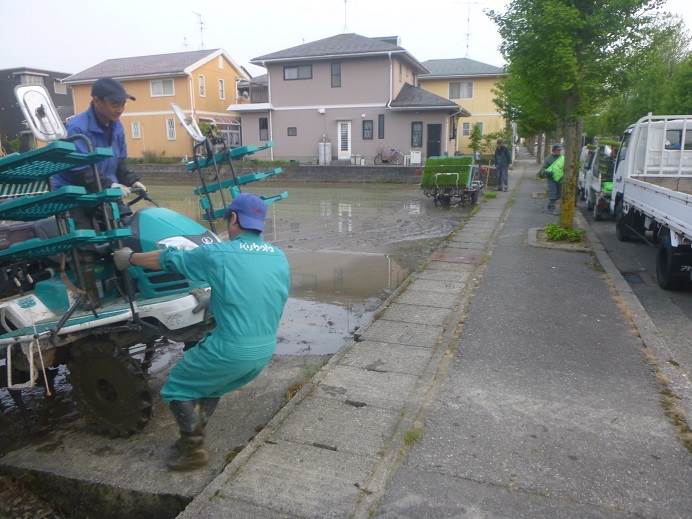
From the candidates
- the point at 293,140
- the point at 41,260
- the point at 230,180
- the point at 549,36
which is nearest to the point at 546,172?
the point at 549,36

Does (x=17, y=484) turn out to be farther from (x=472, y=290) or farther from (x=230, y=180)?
(x=472, y=290)

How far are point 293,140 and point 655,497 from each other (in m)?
29.3

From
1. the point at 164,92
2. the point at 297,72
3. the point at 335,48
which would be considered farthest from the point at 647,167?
the point at 164,92

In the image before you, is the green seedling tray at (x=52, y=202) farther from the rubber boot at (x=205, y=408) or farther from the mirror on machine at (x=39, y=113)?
the rubber boot at (x=205, y=408)

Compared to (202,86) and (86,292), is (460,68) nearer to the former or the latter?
(202,86)

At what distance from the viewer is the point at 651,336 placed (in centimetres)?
547

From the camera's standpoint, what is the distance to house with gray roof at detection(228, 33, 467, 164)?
28062 mm

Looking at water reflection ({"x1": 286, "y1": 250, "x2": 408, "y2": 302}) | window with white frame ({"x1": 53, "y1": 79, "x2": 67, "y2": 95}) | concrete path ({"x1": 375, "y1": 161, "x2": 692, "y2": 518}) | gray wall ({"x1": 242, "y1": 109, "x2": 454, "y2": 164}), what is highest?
window with white frame ({"x1": 53, "y1": 79, "x2": 67, "y2": 95})

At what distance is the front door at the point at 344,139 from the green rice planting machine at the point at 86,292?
26399 millimetres

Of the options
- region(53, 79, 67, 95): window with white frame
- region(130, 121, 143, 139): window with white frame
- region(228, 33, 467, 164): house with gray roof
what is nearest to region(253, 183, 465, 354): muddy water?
region(228, 33, 467, 164): house with gray roof

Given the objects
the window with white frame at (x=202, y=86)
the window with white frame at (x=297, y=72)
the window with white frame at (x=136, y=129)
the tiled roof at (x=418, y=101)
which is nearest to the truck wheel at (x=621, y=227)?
the tiled roof at (x=418, y=101)

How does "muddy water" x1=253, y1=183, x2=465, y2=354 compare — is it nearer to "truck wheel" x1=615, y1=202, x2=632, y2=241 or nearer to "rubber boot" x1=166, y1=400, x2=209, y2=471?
"rubber boot" x1=166, y1=400, x2=209, y2=471

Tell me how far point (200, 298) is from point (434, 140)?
2579 centimetres

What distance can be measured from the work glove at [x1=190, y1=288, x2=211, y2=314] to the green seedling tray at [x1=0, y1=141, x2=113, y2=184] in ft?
3.62
